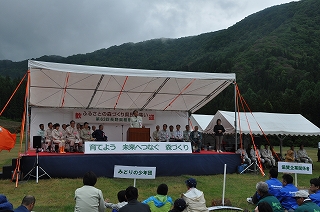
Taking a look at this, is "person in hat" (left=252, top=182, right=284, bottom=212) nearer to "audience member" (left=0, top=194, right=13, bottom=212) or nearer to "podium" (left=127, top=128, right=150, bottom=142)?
"audience member" (left=0, top=194, right=13, bottom=212)

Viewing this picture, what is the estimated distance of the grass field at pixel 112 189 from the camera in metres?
6.81

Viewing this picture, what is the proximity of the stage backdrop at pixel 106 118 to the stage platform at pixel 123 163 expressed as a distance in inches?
149

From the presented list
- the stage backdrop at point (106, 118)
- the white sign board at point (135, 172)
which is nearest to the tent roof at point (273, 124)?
the stage backdrop at point (106, 118)

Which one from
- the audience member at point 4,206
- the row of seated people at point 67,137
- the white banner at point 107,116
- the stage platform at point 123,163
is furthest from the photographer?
the white banner at point 107,116

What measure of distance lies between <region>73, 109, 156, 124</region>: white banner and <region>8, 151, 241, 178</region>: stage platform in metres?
4.26

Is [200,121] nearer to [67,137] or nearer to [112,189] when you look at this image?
[67,137]

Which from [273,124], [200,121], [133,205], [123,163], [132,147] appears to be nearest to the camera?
[133,205]

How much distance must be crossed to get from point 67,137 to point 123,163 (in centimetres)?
293

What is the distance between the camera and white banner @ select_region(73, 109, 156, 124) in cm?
1380

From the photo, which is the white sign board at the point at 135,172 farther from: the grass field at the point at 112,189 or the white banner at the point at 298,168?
the white banner at the point at 298,168

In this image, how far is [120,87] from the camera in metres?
12.1

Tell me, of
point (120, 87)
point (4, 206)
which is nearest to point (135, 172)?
point (4, 206)

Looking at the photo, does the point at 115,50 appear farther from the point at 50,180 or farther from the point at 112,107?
the point at 50,180

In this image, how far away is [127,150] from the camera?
9.52m
